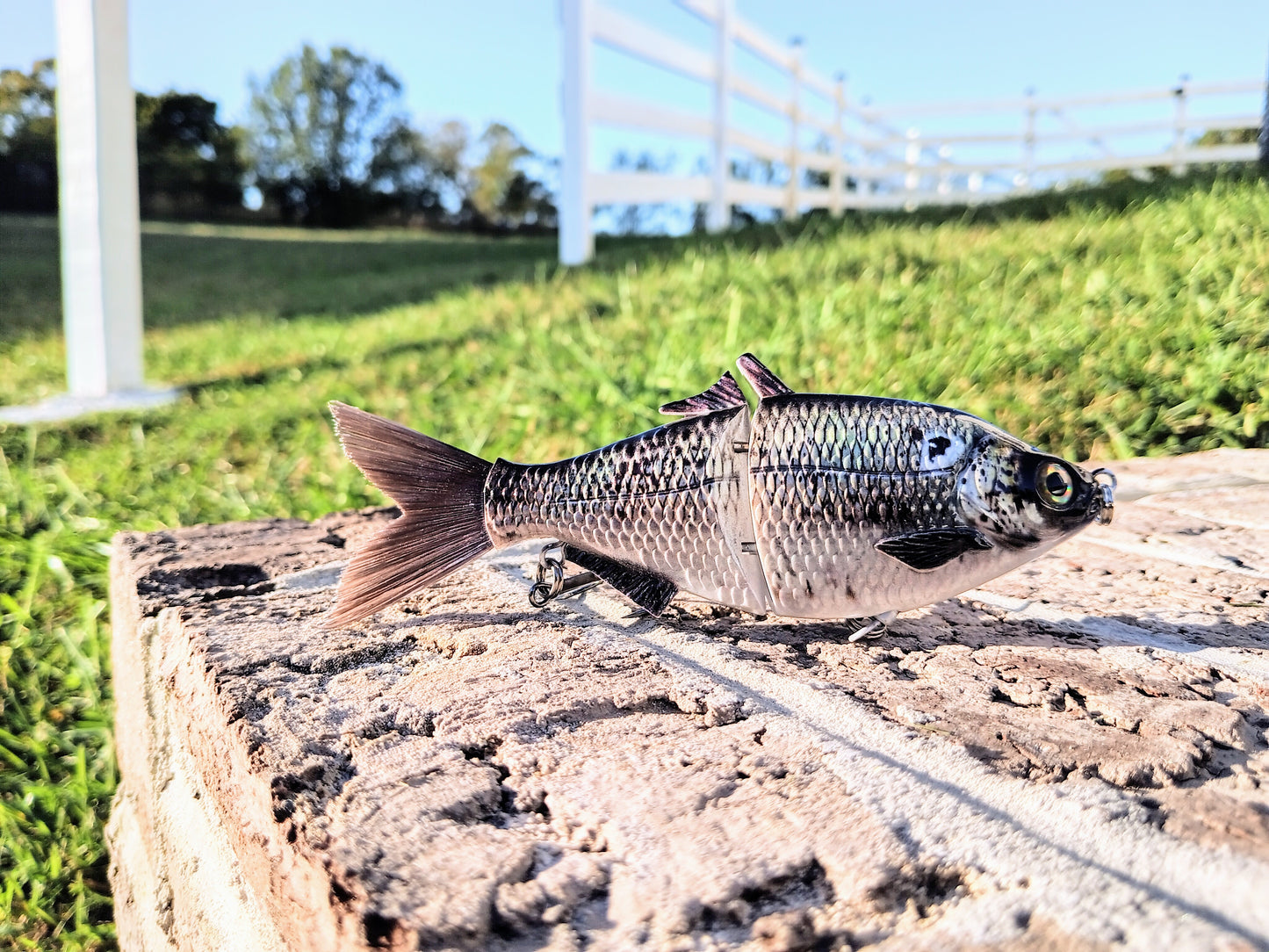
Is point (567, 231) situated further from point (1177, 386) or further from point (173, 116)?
point (173, 116)

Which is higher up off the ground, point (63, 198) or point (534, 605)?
point (63, 198)

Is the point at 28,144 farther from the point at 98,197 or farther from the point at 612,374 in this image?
the point at 612,374

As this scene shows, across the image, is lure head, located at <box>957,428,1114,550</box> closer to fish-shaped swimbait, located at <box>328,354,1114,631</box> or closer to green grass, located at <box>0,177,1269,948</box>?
fish-shaped swimbait, located at <box>328,354,1114,631</box>

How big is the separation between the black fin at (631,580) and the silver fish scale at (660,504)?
12mm

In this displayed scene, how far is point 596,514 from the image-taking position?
1.22 metres

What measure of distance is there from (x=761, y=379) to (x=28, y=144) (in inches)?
475

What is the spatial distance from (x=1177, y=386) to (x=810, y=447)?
1973mm

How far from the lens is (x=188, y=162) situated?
54.2 ft

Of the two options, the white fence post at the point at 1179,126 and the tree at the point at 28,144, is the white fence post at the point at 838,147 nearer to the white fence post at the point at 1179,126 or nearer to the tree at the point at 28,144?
the white fence post at the point at 1179,126

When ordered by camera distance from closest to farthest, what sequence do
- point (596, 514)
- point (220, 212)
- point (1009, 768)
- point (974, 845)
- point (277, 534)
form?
point (974, 845) < point (1009, 768) < point (596, 514) < point (277, 534) < point (220, 212)

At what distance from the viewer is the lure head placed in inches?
40.9

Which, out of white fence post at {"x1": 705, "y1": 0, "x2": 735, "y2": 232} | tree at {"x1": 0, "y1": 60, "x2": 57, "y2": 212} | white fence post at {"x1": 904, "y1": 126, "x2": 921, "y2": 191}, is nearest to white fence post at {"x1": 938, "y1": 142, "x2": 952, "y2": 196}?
white fence post at {"x1": 904, "y1": 126, "x2": 921, "y2": 191}

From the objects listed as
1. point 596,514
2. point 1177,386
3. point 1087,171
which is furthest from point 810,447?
point 1087,171

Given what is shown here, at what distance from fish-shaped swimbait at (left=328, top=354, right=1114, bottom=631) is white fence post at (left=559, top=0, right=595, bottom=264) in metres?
5.19
